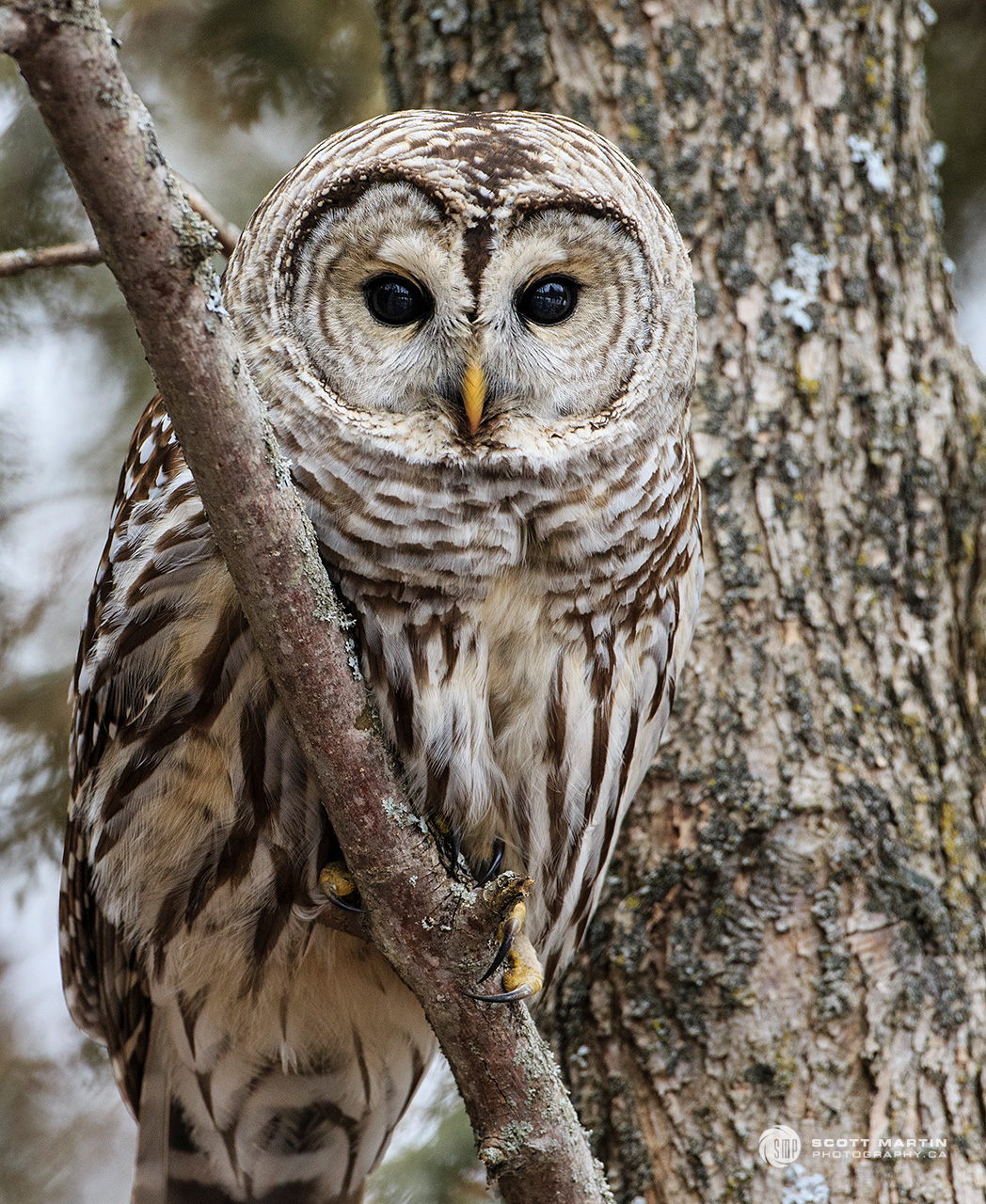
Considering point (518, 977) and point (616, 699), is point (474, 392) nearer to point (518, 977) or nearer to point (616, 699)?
point (616, 699)

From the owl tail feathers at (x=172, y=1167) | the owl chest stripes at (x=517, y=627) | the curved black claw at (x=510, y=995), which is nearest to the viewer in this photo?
the curved black claw at (x=510, y=995)

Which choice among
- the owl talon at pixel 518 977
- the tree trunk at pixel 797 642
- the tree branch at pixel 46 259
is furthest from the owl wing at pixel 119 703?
the tree trunk at pixel 797 642

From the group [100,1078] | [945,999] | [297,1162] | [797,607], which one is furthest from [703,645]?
[100,1078]

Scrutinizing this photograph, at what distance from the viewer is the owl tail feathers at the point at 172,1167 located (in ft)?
9.28

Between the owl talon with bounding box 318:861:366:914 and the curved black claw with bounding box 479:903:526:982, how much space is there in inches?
10.5

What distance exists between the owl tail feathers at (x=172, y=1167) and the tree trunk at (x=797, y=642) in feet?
2.72

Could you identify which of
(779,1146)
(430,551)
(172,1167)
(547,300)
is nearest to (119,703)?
(430,551)

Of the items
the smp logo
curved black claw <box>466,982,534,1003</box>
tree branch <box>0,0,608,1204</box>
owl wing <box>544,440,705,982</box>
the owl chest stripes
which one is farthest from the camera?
the smp logo

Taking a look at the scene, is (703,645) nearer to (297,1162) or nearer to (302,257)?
(302,257)

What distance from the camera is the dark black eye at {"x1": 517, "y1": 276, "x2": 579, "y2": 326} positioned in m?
2.12

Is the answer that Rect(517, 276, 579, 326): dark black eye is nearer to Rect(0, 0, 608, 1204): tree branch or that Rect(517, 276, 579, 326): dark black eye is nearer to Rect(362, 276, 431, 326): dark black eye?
A: Rect(362, 276, 431, 326): dark black eye

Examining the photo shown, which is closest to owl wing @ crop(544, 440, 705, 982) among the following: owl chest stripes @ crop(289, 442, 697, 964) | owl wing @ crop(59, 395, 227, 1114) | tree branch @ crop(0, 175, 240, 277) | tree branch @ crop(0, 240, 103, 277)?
owl chest stripes @ crop(289, 442, 697, 964)

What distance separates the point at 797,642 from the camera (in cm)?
272

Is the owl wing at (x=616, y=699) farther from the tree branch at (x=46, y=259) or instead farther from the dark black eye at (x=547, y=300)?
the tree branch at (x=46, y=259)
